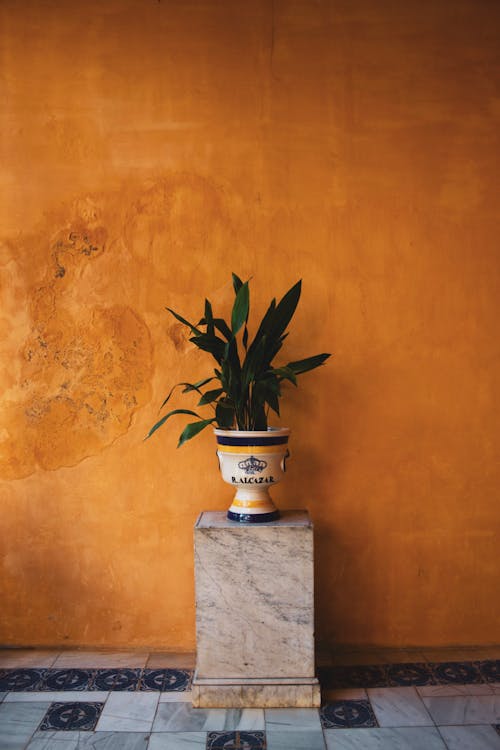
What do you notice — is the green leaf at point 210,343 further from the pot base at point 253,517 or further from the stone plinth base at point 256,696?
the stone plinth base at point 256,696

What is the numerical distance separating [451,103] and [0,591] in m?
3.19

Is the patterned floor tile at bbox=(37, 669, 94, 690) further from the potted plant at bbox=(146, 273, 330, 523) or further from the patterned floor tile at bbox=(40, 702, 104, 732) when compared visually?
the potted plant at bbox=(146, 273, 330, 523)

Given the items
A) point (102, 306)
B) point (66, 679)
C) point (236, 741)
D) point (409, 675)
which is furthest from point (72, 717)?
point (102, 306)

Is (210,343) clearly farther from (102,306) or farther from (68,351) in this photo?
(68,351)

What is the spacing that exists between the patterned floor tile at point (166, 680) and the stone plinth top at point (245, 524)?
70 cm

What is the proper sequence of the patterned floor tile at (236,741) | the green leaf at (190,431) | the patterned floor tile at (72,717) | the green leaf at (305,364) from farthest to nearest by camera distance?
the green leaf at (305,364), the green leaf at (190,431), the patterned floor tile at (72,717), the patterned floor tile at (236,741)

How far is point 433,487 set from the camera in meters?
3.03

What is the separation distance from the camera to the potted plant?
8.25 feet

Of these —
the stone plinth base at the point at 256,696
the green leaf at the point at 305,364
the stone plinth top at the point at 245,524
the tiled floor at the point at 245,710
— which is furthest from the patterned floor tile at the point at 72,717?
the green leaf at the point at 305,364

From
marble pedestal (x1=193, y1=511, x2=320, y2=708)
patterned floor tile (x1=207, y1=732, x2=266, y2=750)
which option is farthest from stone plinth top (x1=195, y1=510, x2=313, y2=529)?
patterned floor tile (x1=207, y1=732, x2=266, y2=750)

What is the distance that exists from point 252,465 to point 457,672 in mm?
1335

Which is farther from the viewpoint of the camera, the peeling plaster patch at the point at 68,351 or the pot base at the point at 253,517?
the peeling plaster patch at the point at 68,351

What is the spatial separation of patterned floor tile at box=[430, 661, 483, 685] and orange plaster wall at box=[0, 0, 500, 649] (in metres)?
0.18

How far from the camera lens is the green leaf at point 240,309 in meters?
2.49
